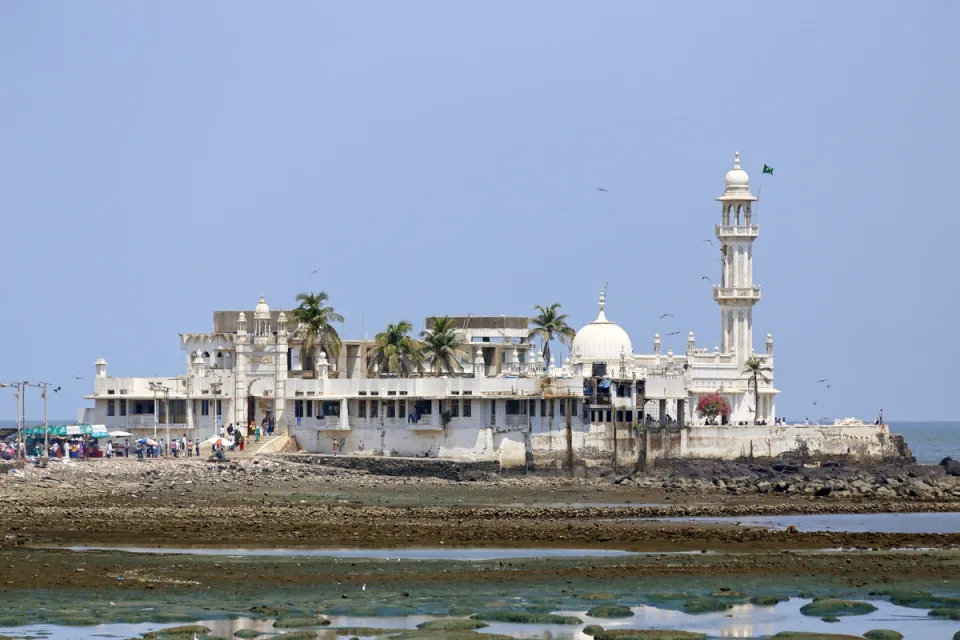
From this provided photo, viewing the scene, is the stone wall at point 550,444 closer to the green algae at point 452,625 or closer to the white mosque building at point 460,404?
the white mosque building at point 460,404

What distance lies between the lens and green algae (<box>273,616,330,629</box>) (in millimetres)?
32438

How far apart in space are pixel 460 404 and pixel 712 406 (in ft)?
59.2

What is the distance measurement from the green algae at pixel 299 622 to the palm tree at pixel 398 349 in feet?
169

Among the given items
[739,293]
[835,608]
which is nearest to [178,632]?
[835,608]

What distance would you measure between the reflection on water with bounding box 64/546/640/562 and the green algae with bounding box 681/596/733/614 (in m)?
7.49

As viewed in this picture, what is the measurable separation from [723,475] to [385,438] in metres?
14.8

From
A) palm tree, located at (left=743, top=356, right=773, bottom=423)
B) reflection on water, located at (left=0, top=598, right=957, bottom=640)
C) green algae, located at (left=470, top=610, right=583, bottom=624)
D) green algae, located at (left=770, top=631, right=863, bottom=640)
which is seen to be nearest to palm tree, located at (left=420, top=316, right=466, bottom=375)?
palm tree, located at (left=743, top=356, right=773, bottom=423)

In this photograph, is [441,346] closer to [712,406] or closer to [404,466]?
[404,466]

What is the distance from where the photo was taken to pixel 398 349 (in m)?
84.6

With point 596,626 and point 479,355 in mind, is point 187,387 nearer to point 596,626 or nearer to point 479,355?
point 479,355

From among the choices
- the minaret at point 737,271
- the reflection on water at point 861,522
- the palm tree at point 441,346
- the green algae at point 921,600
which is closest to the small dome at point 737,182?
the minaret at point 737,271

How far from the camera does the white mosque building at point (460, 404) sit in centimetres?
7969

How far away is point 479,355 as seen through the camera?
81.6 meters

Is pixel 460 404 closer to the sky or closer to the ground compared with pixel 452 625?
closer to the sky
